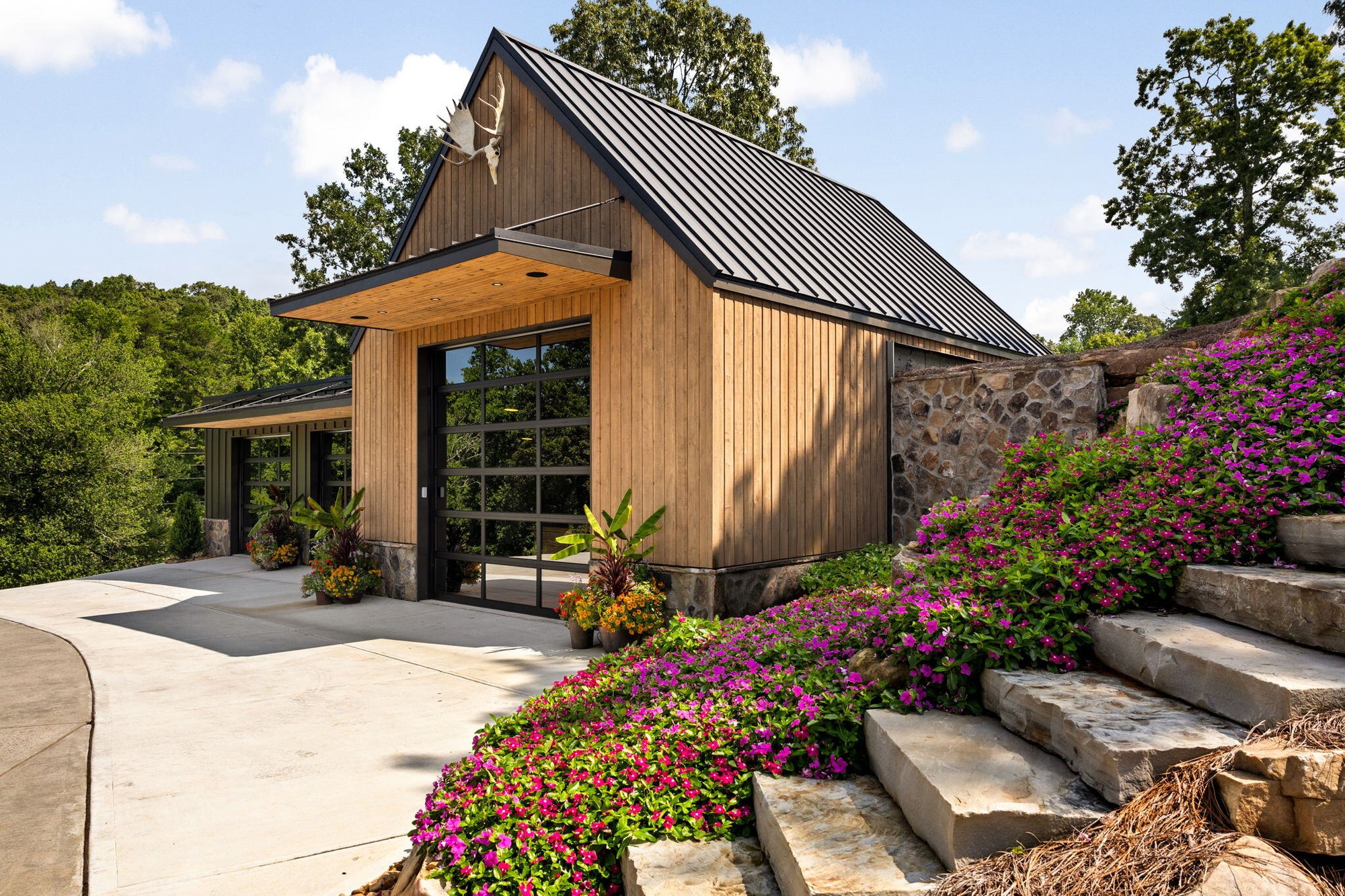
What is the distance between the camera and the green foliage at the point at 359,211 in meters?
24.1

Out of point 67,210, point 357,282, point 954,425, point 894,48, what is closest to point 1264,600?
point 954,425

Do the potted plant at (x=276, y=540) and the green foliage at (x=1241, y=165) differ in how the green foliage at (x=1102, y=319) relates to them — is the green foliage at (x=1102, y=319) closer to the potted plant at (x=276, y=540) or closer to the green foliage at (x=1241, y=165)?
the green foliage at (x=1241, y=165)

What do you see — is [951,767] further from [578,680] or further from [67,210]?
[67,210]

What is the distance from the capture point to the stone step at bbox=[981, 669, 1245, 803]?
2.32 metres

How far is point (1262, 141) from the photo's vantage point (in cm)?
2056

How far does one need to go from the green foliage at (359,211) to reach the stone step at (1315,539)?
80.6ft

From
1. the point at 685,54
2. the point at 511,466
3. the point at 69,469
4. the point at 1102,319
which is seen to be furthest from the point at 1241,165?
the point at 1102,319

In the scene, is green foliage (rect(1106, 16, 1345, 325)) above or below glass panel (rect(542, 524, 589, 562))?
above

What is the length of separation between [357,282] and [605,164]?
287cm

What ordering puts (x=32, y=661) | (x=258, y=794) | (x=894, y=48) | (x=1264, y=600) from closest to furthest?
(x=1264, y=600) → (x=258, y=794) → (x=32, y=661) → (x=894, y=48)

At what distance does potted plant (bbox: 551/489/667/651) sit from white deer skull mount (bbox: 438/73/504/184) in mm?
4651

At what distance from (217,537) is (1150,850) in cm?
1881

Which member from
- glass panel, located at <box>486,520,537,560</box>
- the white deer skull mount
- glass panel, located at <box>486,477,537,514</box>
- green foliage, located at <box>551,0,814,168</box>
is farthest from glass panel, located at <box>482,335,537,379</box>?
green foliage, located at <box>551,0,814,168</box>

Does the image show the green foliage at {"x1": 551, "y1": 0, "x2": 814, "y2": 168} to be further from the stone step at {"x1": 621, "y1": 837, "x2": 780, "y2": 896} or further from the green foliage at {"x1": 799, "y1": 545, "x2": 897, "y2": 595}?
the stone step at {"x1": 621, "y1": 837, "x2": 780, "y2": 896}
